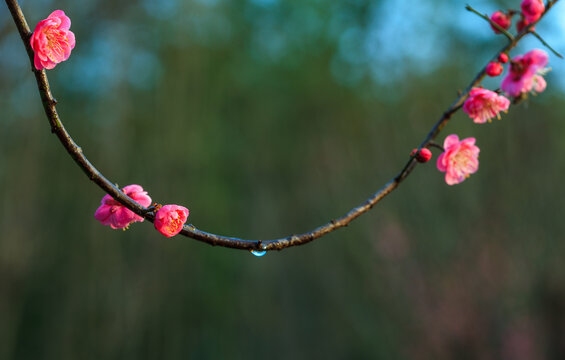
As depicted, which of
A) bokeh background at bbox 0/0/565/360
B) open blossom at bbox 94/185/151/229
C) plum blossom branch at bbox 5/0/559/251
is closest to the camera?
plum blossom branch at bbox 5/0/559/251

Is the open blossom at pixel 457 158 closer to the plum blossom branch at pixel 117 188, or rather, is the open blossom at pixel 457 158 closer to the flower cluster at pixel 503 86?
the flower cluster at pixel 503 86

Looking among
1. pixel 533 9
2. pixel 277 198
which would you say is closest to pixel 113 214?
pixel 533 9

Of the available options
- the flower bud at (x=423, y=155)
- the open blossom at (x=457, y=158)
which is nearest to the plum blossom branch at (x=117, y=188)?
the flower bud at (x=423, y=155)

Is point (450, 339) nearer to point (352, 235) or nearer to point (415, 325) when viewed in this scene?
point (415, 325)

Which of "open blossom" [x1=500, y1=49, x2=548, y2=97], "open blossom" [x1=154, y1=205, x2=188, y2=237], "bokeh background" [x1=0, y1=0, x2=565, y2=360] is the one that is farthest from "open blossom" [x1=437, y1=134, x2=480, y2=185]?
"bokeh background" [x1=0, y1=0, x2=565, y2=360]

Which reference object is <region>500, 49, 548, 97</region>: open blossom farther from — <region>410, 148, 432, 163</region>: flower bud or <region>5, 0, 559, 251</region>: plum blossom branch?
<region>410, 148, 432, 163</region>: flower bud

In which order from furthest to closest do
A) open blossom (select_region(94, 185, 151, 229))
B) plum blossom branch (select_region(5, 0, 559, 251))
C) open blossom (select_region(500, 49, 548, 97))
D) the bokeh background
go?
the bokeh background < open blossom (select_region(500, 49, 548, 97)) < open blossom (select_region(94, 185, 151, 229)) < plum blossom branch (select_region(5, 0, 559, 251))
